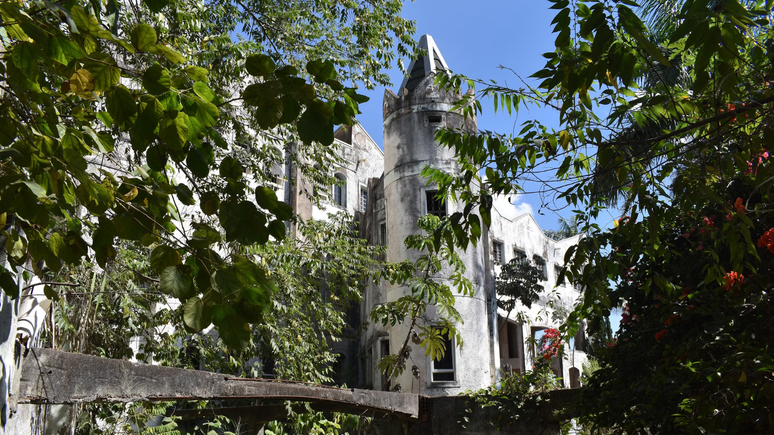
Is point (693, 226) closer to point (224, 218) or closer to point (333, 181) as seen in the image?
point (333, 181)

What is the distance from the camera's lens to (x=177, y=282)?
6.94 ft

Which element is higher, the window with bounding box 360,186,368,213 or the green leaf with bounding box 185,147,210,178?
the window with bounding box 360,186,368,213

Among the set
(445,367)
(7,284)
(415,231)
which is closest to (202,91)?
(7,284)

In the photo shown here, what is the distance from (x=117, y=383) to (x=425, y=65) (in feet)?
45.4

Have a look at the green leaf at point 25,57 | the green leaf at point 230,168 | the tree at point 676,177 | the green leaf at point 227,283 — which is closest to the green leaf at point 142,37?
the green leaf at point 25,57

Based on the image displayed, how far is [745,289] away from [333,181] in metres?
5.80

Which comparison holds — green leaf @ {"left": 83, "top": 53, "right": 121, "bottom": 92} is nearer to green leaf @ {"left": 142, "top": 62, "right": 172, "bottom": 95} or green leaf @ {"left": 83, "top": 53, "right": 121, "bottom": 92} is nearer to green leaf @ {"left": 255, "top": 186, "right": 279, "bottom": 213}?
green leaf @ {"left": 142, "top": 62, "right": 172, "bottom": 95}

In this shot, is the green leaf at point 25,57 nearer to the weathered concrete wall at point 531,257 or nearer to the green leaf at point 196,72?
the green leaf at point 196,72

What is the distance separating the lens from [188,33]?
755 centimetres

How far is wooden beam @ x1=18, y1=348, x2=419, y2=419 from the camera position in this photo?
12.7ft

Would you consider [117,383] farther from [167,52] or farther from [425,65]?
[425,65]

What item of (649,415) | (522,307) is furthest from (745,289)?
(522,307)

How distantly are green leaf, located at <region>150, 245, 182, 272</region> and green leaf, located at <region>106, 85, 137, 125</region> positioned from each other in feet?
1.53

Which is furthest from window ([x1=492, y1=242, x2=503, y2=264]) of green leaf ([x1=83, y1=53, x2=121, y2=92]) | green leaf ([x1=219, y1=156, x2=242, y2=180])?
green leaf ([x1=83, y1=53, x2=121, y2=92])
